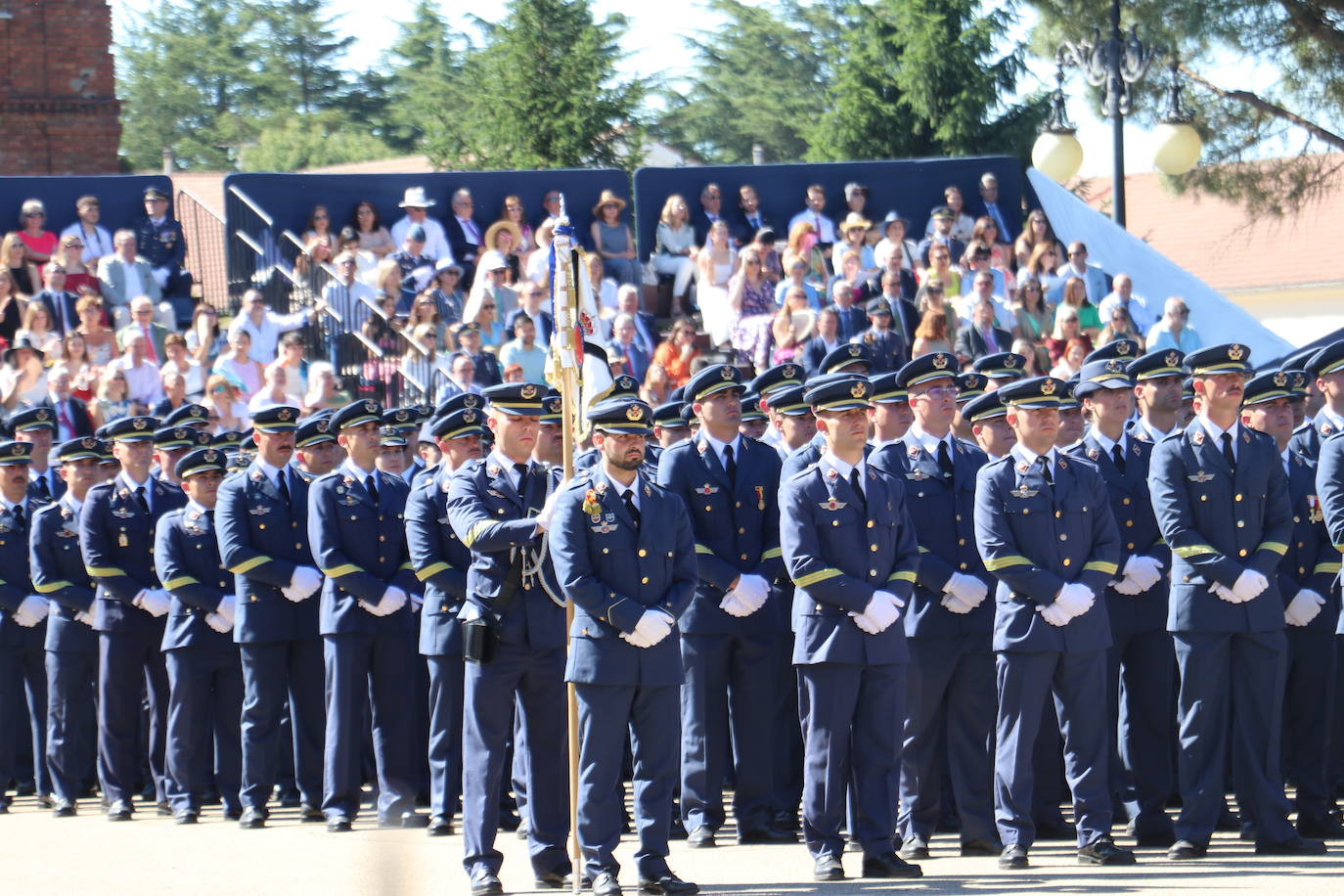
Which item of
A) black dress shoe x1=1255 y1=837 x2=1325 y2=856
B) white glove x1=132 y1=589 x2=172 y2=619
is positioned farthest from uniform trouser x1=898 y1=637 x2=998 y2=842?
white glove x1=132 y1=589 x2=172 y2=619

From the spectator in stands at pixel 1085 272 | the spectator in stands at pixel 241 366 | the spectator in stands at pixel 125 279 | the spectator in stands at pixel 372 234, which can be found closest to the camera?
the spectator in stands at pixel 241 366

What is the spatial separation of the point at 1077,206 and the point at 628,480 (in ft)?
37.6

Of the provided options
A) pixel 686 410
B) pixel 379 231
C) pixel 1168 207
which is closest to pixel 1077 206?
pixel 379 231

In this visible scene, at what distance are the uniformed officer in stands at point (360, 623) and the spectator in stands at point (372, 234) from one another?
782 centimetres

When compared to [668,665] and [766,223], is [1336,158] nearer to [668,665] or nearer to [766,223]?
[766,223]

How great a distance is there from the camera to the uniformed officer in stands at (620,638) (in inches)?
315

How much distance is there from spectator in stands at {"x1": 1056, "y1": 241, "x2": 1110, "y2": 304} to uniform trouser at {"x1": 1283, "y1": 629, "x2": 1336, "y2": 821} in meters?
8.59

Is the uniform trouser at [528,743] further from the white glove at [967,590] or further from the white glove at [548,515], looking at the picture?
the white glove at [967,590]

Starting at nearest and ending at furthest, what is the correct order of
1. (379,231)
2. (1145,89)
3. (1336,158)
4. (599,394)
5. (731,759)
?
1. (599,394)
2. (731,759)
3. (379,231)
4. (1145,89)
5. (1336,158)

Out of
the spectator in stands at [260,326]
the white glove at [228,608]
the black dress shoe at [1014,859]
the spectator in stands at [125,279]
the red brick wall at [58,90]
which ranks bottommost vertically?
the black dress shoe at [1014,859]

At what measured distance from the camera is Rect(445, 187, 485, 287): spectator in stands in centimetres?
1830

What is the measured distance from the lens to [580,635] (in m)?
8.11

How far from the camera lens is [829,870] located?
841 centimetres

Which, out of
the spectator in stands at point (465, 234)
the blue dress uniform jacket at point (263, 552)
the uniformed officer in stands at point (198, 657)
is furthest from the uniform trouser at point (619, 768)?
Result: the spectator in stands at point (465, 234)
